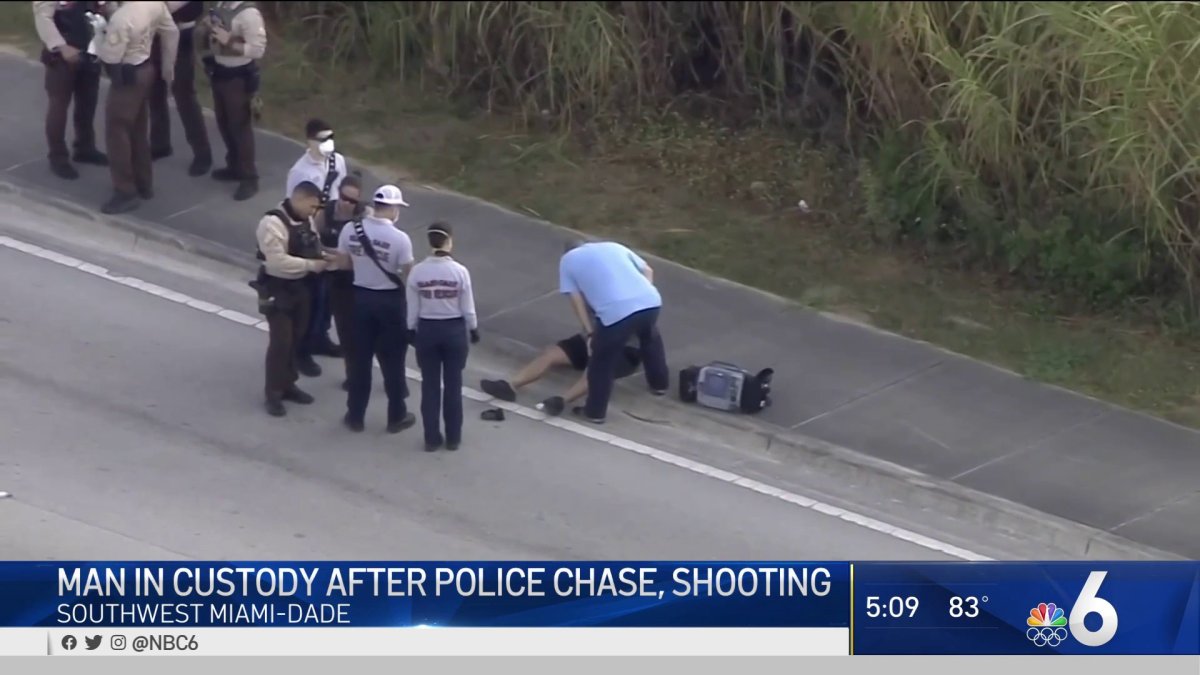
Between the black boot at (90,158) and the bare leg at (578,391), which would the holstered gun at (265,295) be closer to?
the bare leg at (578,391)

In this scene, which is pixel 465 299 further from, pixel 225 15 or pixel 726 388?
pixel 225 15

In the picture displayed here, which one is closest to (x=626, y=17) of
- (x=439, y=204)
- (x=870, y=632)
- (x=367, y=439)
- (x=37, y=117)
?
(x=439, y=204)

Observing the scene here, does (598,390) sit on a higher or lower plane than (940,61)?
lower

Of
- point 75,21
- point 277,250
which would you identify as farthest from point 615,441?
point 75,21

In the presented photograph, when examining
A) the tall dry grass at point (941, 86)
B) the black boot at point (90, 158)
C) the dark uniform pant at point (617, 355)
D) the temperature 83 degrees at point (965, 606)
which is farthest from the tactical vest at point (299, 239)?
the tall dry grass at point (941, 86)

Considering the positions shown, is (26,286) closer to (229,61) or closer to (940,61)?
(229,61)

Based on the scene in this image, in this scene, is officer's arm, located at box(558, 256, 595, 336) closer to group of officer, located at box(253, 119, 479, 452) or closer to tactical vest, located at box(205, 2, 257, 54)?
group of officer, located at box(253, 119, 479, 452)
